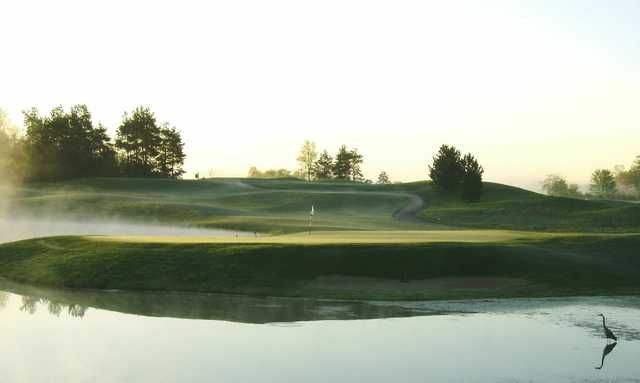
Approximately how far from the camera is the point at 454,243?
33.2m

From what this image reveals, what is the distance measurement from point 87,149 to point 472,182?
2755 inches

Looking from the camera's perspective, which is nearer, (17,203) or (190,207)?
(190,207)

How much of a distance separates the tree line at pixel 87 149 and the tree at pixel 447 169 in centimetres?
6204

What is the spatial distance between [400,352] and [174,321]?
794 cm

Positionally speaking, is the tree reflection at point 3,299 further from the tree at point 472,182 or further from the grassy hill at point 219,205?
the tree at point 472,182

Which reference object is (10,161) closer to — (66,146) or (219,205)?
(66,146)

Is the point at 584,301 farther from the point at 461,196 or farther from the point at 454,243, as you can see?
the point at 461,196

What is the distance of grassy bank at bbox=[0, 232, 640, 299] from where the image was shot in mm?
28875

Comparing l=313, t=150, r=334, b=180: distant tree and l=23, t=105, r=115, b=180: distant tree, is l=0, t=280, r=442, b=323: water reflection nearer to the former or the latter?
l=23, t=105, r=115, b=180: distant tree

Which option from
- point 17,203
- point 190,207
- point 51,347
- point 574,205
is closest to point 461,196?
point 574,205

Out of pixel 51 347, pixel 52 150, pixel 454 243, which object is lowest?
pixel 51 347

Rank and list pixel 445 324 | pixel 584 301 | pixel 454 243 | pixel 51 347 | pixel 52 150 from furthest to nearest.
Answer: pixel 52 150, pixel 454 243, pixel 584 301, pixel 445 324, pixel 51 347

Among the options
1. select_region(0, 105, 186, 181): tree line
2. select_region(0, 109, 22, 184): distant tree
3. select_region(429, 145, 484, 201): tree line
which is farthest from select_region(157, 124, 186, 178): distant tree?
select_region(429, 145, 484, 201): tree line

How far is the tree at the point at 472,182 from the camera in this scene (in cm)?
8544
